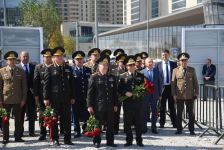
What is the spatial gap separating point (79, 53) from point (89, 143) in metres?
2.22

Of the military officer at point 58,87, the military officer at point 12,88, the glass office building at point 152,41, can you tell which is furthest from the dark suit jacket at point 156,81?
the glass office building at point 152,41

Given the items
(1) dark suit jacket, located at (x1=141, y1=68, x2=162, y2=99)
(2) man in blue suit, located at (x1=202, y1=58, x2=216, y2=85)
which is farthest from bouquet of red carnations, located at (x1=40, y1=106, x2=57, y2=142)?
(2) man in blue suit, located at (x1=202, y1=58, x2=216, y2=85)

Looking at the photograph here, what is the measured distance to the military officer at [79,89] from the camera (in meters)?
11.2

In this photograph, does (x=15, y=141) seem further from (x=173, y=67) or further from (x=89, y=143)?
(x=173, y=67)

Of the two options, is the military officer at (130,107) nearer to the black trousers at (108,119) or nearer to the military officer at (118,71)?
the black trousers at (108,119)

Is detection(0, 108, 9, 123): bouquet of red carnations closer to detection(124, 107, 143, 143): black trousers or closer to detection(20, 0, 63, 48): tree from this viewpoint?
detection(124, 107, 143, 143): black trousers

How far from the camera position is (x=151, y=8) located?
4899 inches

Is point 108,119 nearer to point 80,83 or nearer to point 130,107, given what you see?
point 130,107

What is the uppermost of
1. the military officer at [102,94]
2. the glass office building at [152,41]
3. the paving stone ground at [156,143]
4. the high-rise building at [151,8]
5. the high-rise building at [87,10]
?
the high-rise building at [87,10]

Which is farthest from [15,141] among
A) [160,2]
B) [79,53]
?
[160,2]

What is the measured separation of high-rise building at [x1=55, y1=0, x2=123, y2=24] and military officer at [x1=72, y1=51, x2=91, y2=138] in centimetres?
14960

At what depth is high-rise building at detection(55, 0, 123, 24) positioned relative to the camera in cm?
16459

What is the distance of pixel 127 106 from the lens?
9922 millimetres

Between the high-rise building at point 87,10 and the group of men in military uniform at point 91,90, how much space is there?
150 meters
